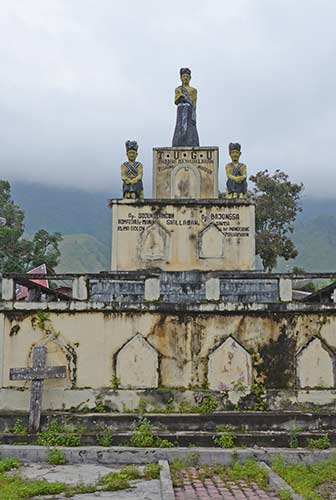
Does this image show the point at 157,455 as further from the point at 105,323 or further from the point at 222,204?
the point at 222,204

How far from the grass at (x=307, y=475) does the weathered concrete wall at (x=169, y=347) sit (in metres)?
2.11

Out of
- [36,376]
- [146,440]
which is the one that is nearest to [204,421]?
[146,440]

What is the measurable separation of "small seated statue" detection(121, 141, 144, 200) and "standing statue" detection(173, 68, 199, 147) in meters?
1.80

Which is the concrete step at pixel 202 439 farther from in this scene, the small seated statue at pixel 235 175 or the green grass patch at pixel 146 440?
the small seated statue at pixel 235 175

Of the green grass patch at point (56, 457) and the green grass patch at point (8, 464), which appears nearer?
the green grass patch at point (8, 464)

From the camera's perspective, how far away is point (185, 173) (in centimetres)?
1667

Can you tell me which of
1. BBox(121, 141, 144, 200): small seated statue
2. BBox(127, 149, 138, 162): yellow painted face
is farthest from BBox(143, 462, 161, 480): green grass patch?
BBox(127, 149, 138, 162): yellow painted face

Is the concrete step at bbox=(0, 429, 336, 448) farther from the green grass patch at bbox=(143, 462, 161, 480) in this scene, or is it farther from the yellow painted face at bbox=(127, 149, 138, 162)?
the yellow painted face at bbox=(127, 149, 138, 162)

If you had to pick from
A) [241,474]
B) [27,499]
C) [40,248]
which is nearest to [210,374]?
[241,474]

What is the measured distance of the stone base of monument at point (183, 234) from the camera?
1544 centimetres

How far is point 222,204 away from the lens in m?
15.6

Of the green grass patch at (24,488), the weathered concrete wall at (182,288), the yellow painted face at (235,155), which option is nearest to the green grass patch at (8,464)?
the green grass patch at (24,488)

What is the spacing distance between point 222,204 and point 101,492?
9.60 metres

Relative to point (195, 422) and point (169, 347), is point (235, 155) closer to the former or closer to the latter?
point (169, 347)
